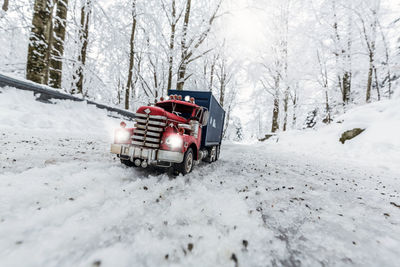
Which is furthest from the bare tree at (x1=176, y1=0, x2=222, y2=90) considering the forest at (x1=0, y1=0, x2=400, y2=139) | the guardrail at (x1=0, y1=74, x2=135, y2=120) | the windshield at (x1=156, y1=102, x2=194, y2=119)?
the windshield at (x1=156, y1=102, x2=194, y2=119)

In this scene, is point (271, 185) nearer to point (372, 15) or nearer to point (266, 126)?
point (372, 15)

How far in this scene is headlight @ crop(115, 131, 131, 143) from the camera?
174 inches

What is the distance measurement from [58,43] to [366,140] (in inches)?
690

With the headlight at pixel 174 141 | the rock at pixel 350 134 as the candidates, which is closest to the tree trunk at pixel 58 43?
the headlight at pixel 174 141

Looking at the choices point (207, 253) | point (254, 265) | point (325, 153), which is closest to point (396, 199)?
point (254, 265)

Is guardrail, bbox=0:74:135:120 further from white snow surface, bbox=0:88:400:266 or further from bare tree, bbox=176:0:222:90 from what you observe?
bare tree, bbox=176:0:222:90

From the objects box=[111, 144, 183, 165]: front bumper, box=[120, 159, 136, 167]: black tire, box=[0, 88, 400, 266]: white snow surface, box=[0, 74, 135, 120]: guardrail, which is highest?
box=[0, 74, 135, 120]: guardrail

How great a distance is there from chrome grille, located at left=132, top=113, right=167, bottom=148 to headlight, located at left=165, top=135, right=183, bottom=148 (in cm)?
23

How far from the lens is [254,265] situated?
1.67 m

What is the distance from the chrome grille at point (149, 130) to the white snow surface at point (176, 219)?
0.71 metres

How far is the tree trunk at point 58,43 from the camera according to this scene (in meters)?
10.6

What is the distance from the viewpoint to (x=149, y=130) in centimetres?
420

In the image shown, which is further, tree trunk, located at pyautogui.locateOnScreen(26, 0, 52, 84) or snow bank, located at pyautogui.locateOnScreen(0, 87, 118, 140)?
tree trunk, located at pyautogui.locateOnScreen(26, 0, 52, 84)

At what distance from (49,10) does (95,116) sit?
17.0 feet
